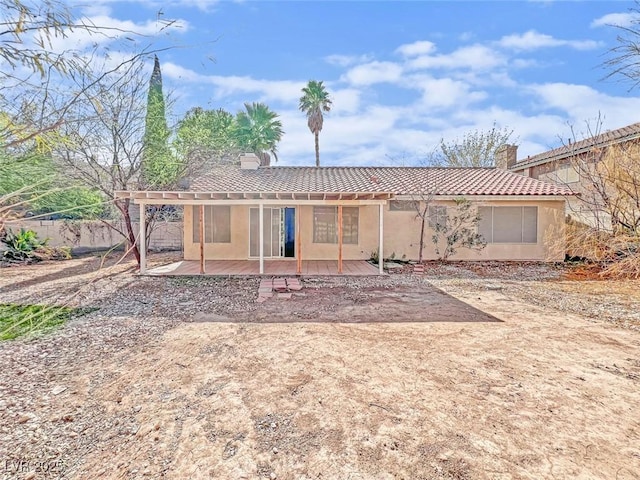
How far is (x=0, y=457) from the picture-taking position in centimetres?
301

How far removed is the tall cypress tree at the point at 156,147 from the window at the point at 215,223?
1.61 m

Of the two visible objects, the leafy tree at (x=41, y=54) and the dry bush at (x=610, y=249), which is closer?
the leafy tree at (x=41, y=54)

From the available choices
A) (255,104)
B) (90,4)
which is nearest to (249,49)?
(90,4)

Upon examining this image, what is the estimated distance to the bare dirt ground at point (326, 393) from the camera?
2.94m

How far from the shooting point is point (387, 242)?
14.2 meters

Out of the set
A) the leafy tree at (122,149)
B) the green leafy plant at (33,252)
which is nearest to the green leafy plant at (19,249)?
the green leafy plant at (33,252)

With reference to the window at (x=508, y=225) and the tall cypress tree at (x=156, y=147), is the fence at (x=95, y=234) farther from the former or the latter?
the window at (x=508, y=225)

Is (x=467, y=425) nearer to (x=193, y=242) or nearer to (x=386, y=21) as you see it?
(x=386, y=21)

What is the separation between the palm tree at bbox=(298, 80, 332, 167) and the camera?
30.9m

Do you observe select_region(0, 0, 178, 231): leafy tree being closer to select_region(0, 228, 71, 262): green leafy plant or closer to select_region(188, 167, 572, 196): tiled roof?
select_region(0, 228, 71, 262): green leafy plant

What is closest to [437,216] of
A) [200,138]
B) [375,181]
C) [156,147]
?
[375,181]

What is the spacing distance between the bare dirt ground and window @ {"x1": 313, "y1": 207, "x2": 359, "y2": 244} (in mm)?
6609

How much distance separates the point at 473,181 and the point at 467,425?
14.1 metres

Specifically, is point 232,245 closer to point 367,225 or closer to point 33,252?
point 367,225
